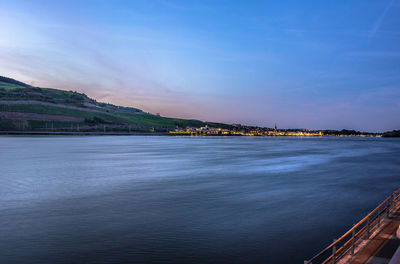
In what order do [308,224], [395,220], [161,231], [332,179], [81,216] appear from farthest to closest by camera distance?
1. [332,179]
2. [81,216]
3. [308,224]
4. [161,231]
5. [395,220]

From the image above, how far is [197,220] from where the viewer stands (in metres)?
16.7

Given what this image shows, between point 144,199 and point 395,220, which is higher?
point 395,220

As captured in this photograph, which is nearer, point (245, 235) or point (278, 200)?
point (245, 235)

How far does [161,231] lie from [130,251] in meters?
2.82

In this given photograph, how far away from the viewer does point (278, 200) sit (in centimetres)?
2236

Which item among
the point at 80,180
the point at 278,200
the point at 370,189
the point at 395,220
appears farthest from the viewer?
the point at 80,180

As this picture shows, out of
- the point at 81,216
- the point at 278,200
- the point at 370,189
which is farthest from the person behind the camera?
the point at 370,189

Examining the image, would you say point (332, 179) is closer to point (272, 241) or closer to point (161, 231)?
point (272, 241)

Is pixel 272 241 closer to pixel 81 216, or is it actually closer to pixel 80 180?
pixel 81 216

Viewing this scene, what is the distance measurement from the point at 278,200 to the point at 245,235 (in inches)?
364

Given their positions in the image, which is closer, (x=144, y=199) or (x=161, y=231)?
(x=161, y=231)

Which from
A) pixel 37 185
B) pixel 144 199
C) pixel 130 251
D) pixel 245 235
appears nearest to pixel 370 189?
pixel 245 235

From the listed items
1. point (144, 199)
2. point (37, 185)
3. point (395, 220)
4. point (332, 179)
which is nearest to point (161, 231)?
point (144, 199)

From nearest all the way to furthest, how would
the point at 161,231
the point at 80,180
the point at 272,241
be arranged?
the point at 272,241
the point at 161,231
the point at 80,180
